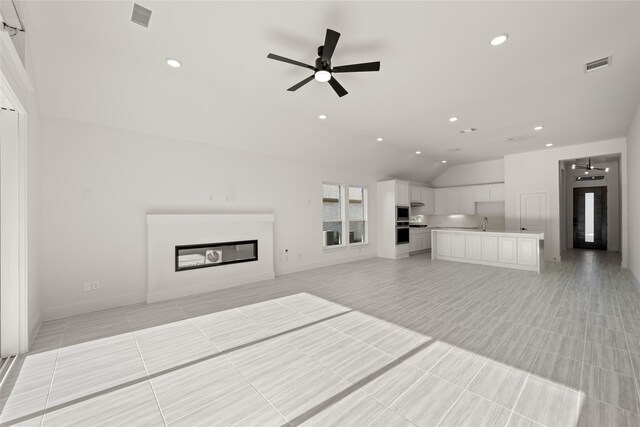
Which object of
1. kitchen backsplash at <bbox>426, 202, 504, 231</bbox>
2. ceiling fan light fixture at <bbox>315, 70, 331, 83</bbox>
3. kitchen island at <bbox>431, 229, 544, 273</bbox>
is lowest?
kitchen island at <bbox>431, 229, 544, 273</bbox>

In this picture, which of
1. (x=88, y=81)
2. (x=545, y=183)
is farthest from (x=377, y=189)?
(x=88, y=81)

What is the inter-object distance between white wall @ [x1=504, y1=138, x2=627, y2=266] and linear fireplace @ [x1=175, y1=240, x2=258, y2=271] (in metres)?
7.58

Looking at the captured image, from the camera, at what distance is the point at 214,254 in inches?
194

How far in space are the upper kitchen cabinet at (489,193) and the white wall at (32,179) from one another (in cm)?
1033

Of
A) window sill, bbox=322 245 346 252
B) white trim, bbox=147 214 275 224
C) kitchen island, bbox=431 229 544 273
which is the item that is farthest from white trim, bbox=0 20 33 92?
kitchen island, bbox=431 229 544 273

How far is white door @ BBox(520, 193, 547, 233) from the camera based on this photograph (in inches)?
287

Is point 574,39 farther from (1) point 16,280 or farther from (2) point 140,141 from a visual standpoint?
(1) point 16,280

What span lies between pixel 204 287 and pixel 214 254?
0.62 metres

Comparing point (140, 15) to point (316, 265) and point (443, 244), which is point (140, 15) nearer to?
point (316, 265)

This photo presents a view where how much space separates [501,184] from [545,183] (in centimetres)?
118

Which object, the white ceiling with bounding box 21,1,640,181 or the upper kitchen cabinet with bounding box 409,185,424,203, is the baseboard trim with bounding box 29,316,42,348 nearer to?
the white ceiling with bounding box 21,1,640,181

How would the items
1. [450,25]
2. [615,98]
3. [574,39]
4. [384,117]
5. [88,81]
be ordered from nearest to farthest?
[450,25] < [574,39] < [88,81] < [615,98] < [384,117]

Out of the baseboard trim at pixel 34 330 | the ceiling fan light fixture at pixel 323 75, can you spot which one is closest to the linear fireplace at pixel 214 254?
the baseboard trim at pixel 34 330

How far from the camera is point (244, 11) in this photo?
2.39m
